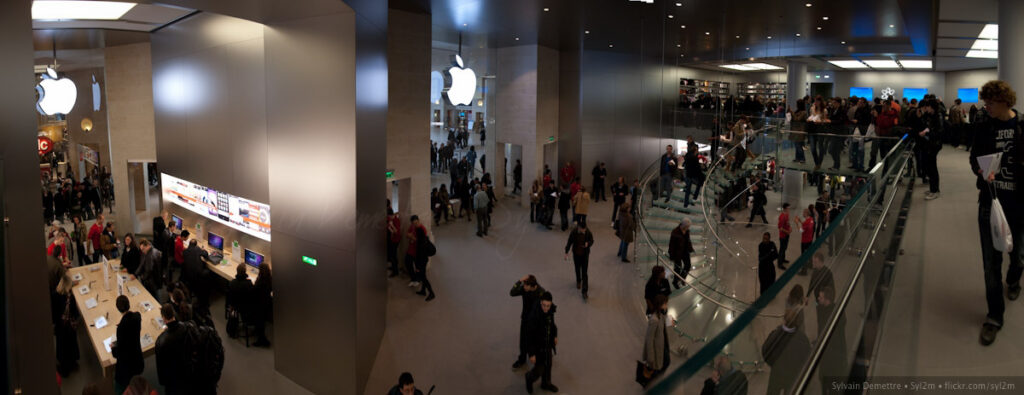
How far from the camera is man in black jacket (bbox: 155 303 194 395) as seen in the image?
625 cm

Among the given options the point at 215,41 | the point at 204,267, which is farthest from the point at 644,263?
the point at 215,41

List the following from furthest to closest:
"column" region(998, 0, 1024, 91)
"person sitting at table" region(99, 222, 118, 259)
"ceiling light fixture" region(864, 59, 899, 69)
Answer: "ceiling light fixture" region(864, 59, 899, 69), "person sitting at table" region(99, 222, 118, 259), "column" region(998, 0, 1024, 91)

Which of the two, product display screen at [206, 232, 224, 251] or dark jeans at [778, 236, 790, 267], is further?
dark jeans at [778, 236, 790, 267]

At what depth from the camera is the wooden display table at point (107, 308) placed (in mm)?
7141

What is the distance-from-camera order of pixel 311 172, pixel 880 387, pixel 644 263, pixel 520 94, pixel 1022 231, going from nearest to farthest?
pixel 880 387 → pixel 1022 231 → pixel 311 172 → pixel 644 263 → pixel 520 94

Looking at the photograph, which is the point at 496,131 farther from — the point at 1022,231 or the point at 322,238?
the point at 1022,231

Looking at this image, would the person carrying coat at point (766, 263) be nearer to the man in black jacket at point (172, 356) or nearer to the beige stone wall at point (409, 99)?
the beige stone wall at point (409, 99)

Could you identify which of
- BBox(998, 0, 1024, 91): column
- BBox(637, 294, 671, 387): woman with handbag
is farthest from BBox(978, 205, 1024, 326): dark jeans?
BBox(998, 0, 1024, 91): column

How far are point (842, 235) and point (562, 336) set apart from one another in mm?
6253

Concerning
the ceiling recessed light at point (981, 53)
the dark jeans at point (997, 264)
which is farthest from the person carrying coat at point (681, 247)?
the ceiling recessed light at point (981, 53)

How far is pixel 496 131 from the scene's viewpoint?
68.6 feet

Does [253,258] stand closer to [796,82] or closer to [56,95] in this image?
[56,95]

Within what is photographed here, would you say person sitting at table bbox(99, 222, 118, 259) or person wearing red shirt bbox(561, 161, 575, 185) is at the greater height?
person wearing red shirt bbox(561, 161, 575, 185)

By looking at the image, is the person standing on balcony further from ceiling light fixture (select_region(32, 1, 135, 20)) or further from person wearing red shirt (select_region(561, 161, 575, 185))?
ceiling light fixture (select_region(32, 1, 135, 20))
